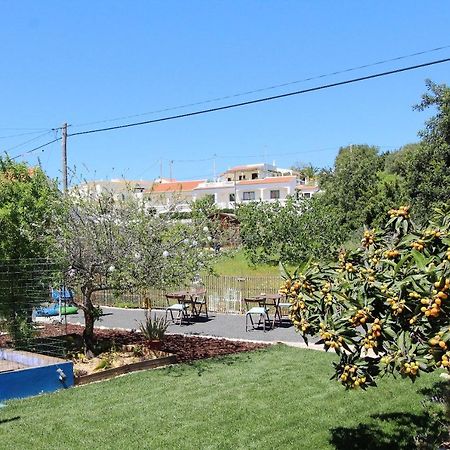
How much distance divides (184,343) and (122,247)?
375 centimetres

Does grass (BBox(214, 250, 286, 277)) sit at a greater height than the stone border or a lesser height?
greater

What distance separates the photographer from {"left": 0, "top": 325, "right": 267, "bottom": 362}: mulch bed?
11.9m

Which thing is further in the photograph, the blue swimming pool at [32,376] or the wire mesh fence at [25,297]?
the wire mesh fence at [25,297]

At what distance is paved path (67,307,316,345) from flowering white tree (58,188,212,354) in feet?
13.7

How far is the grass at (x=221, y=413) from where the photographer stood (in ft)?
21.0

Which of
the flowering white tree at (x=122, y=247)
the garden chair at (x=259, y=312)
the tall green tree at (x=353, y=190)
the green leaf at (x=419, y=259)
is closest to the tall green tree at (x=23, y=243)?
the flowering white tree at (x=122, y=247)

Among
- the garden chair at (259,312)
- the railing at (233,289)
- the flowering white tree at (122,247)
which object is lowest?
the garden chair at (259,312)

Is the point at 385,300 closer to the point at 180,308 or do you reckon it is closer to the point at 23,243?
the point at 23,243

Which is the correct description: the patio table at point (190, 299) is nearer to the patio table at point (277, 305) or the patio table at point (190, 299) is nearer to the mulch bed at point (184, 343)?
the patio table at point (277, 305)

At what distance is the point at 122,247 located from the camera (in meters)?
10.4

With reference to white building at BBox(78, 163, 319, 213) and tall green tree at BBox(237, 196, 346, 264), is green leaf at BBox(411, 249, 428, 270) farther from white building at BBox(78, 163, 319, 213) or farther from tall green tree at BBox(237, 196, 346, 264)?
tall green tree at BBox(237, 196, 346, 264)

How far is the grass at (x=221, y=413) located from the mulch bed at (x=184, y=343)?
1921mm

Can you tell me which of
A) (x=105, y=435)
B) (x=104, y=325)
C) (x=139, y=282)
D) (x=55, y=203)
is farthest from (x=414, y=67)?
(x=104, y=325)

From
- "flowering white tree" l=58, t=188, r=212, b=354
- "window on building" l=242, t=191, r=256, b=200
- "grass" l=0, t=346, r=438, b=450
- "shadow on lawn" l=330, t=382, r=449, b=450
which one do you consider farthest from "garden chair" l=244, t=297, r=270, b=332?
"window on building" l=242, t=191, r=256, b=200
